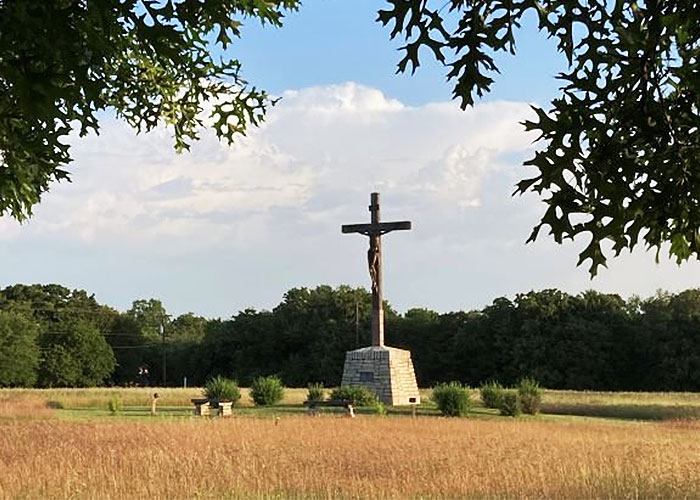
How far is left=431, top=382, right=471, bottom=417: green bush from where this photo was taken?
77.6ft

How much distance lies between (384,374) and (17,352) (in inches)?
1477

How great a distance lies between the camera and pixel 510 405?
24.4 meters

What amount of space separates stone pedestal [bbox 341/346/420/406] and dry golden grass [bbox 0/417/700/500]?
13916 millimetres

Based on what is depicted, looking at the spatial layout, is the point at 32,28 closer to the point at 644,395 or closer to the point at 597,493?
the point at 597,493

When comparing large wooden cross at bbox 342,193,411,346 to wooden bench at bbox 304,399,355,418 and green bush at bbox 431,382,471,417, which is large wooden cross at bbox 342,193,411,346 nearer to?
wooden bench at bbox 304,399,355,418

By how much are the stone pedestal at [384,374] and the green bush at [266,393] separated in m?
3.04

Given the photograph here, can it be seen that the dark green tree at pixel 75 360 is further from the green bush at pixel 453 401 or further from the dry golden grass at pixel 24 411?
the green bush at pixel 453 401

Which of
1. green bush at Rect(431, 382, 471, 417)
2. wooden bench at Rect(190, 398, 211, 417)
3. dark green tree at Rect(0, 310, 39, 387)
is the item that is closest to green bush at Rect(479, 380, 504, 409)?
green bush at Rect(431, 382, 471, 417)

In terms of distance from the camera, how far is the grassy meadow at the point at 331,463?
823cm

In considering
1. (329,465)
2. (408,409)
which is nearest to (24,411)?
(408,409)

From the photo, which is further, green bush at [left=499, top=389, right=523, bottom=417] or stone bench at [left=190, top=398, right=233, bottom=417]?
green bush at [left=499, top=389, right=523, bottom=417]

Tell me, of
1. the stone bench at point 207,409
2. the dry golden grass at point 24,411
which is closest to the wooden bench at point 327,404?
the stone bench at point 207,409

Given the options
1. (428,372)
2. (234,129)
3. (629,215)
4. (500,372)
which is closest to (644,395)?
(500,372)

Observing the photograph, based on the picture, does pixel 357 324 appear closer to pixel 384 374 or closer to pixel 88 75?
pixel 384 374
